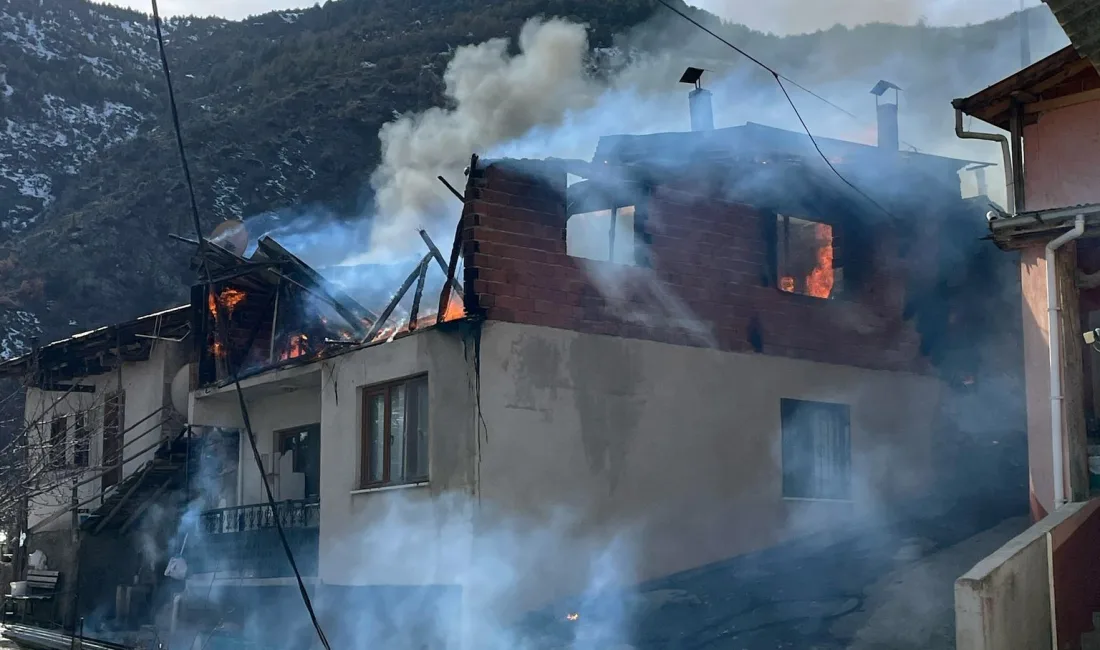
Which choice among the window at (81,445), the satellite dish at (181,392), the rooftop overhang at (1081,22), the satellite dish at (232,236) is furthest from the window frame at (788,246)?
the window at (81,445)

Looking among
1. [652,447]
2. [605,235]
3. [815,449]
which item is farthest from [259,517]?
[815,449]

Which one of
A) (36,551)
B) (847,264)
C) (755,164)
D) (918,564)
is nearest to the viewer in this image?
(918,564)

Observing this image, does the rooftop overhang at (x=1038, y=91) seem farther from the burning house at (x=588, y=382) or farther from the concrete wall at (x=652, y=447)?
the concrete wall at (x=652, y=447)

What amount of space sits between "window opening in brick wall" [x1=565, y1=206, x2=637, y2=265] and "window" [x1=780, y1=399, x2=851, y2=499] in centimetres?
336

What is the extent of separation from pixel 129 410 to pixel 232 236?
16.5ft

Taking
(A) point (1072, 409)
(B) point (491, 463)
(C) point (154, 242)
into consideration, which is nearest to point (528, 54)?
(B) point (491, 463)

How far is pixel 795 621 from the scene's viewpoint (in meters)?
13.1

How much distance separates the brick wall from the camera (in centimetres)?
1443

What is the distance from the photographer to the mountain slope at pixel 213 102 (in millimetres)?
50188

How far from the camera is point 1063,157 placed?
42.2ft

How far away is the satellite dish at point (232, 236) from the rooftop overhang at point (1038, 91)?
519 inches

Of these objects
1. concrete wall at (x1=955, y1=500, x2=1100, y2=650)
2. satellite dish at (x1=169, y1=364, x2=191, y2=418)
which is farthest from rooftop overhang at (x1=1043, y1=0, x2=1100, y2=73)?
satellite dish at (x1=169, y1=364, x2=191, y2=418)

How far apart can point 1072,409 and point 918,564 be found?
312cm

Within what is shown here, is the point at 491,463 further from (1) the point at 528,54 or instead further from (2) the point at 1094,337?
(1) the point at 528,54
